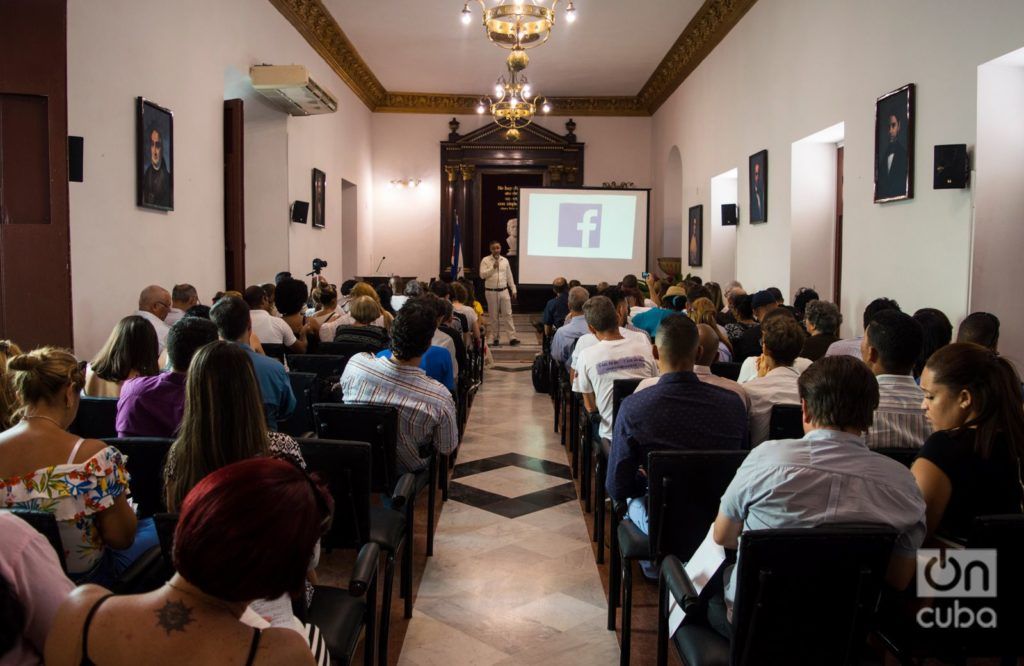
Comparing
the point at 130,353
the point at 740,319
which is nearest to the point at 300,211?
the point at 740,319

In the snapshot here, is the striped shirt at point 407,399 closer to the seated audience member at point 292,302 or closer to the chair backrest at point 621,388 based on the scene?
the chair backrest at point 621,388

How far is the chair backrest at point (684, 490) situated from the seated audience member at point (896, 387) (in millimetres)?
723

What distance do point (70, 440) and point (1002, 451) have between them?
7.76 feet

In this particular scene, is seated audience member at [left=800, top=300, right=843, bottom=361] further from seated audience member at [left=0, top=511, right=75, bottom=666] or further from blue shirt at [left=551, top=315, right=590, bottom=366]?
seated audience member at [left=0, top=511, right=75, bottom=666]

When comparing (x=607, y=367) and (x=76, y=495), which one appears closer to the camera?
(x=76, y=495)

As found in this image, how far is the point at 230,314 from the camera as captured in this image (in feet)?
12.0

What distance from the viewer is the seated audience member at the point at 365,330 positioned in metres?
5.22

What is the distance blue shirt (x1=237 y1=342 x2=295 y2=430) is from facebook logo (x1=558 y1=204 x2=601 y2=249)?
10.0 meters

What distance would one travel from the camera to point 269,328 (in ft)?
17.2

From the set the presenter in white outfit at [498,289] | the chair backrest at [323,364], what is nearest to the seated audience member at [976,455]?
the chair backrest at [323,364]

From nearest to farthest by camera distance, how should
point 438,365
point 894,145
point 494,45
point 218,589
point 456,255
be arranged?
point 218,589 < point 438,365 < point 894,145 < point 494,45 < point 456,255

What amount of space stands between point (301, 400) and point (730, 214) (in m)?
7.28

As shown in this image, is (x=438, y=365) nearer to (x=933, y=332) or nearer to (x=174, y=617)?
(x=933, y=332)

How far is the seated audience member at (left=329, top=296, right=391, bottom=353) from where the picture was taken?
17.1ft
